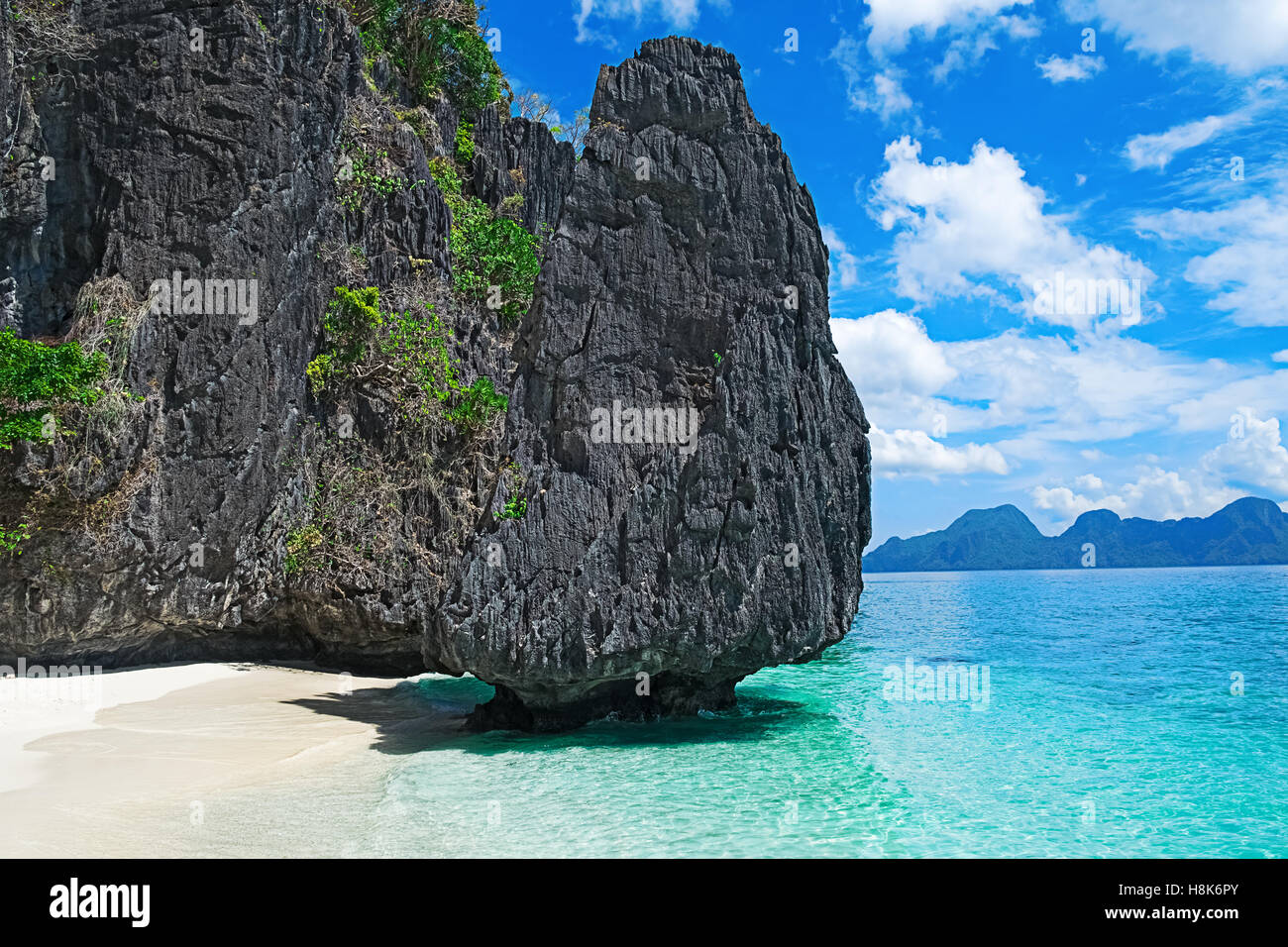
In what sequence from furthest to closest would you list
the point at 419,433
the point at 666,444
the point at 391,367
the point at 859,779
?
the point at 391,367 → the point at 419,433 → the point at 666,444 → the point at 859,779

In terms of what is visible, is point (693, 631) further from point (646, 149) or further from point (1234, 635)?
point (1234, 635)

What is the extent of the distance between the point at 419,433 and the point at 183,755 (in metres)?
6.74

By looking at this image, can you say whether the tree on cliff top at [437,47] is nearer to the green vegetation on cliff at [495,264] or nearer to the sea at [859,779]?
the green vegetation on cliff at [495,264]

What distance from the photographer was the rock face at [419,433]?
9859 mm

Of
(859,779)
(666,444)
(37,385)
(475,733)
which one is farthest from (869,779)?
(37,385)

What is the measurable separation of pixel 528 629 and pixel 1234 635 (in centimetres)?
2903

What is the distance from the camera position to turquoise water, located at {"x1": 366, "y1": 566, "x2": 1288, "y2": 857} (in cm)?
686

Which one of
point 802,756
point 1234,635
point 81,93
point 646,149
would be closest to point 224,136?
point 81,93

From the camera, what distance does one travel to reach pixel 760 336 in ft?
34.3

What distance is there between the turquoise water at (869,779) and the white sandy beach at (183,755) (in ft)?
2.73

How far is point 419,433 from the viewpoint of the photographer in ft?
46.0

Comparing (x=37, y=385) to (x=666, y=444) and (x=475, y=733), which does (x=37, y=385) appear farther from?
(x=666, y=444)

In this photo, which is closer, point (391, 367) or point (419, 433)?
point (419, 433)

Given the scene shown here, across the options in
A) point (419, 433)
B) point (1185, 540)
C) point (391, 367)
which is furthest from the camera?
point (1185, 540)
